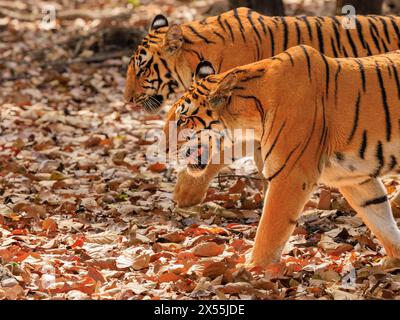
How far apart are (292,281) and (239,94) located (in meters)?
1.13

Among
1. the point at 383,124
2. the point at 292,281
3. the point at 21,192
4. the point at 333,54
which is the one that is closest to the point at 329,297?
the point at 292,281

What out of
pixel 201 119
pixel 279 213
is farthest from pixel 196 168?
pixel 279 213

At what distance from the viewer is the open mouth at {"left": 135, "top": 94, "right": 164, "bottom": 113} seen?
22.6 ft

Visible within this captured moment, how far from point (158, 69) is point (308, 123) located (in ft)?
6.65

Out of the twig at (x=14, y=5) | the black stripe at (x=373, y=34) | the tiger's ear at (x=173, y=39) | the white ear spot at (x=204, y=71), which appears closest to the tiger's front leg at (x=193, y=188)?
the tiger's ear at (x=173, y=39)

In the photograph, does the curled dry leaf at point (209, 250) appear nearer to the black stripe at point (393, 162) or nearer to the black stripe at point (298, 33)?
the black stripe at point (393, 162)

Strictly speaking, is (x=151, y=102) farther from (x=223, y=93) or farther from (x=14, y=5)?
(x=14, y=5)

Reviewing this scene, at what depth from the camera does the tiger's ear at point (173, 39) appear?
21.3 feet

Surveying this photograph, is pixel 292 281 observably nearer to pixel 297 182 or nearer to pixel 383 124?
pixel 297 182

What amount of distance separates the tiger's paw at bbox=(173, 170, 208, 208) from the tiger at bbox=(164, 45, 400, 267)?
54.1 inches

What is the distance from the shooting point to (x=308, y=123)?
197 inches

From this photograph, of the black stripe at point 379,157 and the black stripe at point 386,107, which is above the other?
the black stripe at point 386,107

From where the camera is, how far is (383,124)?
5.18 m

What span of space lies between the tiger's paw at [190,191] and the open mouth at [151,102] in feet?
1.97
